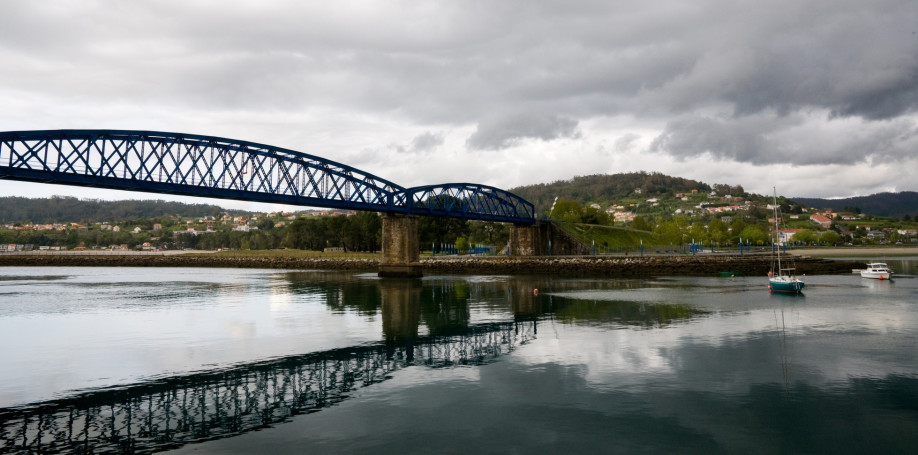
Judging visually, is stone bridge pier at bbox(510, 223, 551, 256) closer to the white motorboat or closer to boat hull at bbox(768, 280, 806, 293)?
the white motorboat

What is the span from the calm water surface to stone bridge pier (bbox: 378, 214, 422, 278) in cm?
5063

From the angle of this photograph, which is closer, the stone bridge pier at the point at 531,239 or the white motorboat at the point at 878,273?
the white motorboat at the point at 878,273

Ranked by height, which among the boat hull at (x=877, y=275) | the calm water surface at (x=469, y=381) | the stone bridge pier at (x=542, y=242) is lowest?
the calm water surface at (x=469, y=381)

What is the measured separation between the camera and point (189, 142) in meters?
83.4

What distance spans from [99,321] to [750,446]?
4318 centimetres

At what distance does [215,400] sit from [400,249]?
7891cm

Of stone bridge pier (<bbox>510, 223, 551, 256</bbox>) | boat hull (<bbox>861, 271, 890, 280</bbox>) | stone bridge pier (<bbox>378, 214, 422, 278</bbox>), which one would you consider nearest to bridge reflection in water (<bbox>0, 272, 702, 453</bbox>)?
boat hull (<bbox>861, 271, 890, 280</bbox>)

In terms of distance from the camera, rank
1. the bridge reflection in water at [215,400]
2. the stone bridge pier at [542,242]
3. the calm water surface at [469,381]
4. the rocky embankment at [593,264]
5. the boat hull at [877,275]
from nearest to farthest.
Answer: the calm water surface at [469,381] → the bridge reflection in water at [215,400] → the boat hull at [877,275] → the rocky embankment at [593,264] → the stone bridge pier at [542,242]

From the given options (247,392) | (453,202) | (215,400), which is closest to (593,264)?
(453,202)

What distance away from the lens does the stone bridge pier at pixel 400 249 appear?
3745 inches

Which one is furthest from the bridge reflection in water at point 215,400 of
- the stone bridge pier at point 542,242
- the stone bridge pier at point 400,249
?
the stone bridge pier at point 542,242

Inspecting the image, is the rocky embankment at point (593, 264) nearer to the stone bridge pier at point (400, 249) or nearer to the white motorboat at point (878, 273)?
the white motorboat at point (878, 273)

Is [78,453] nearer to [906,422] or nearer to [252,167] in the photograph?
[906,422]

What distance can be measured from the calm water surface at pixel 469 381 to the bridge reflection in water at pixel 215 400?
0.31 ft
